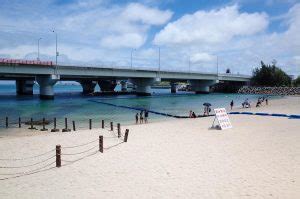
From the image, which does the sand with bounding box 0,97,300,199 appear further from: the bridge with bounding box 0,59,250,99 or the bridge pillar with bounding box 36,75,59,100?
the bridge pillar with bounding box 36,75,59,100

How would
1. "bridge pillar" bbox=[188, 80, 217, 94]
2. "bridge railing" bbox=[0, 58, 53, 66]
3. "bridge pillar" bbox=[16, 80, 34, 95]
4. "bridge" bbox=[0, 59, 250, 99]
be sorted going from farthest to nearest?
"bridge pillar" bbox=[188, 80, 217, 94], "bridge pillar" bbox=[16, 80, 34, 95], "bridge" bbox=[0, 59, 250, 99], "bridge railing" bbox=[0, 58, 53, 66]

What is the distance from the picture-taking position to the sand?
11.5m

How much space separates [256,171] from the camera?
13742 millimetres

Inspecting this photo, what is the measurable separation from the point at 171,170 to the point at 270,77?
13923 centimetres

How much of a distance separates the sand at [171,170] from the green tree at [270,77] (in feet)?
419

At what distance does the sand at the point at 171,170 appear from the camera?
1153 cm

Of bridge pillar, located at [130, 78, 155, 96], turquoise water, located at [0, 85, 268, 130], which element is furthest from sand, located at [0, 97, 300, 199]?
bridge pillar, located at [130, 78, 155, 96]

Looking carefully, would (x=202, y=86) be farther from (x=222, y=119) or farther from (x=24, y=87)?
(x=222, y=119)

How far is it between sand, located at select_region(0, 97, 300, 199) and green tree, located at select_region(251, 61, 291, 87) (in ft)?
419

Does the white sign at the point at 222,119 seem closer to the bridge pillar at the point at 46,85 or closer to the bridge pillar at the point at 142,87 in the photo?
the bridge pillar at the point at 46,85

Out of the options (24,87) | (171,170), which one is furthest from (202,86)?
(171,170)

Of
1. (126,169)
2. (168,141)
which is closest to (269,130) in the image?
(168,141)

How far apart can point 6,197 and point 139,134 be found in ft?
46.6

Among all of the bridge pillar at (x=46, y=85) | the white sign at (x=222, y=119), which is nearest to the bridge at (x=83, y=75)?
the bridge pillar at (x=46, y=85)
